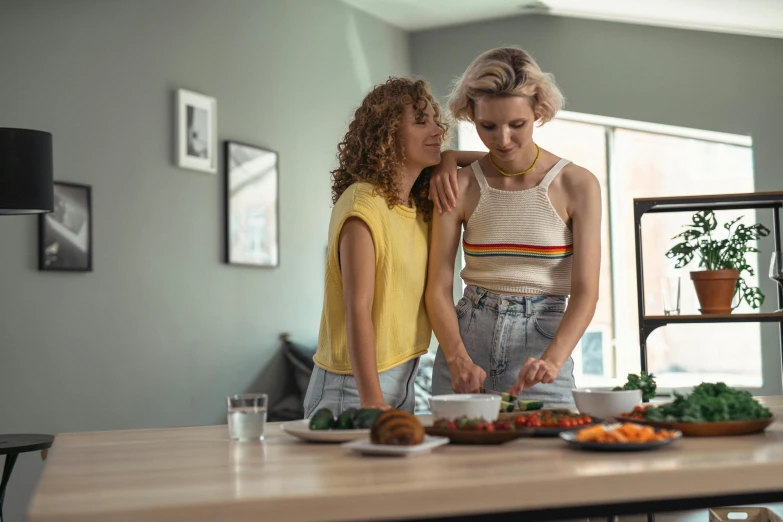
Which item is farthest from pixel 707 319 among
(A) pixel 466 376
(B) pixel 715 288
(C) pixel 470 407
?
(C) pixel 470 407

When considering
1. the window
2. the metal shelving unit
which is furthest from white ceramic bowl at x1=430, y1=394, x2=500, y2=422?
the window

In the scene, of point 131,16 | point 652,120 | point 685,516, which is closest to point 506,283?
point 685,516

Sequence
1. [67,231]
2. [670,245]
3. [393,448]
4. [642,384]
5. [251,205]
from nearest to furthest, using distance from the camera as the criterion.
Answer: [393,448] → [642,384] → [67,231] → [251,205] → [670,245]

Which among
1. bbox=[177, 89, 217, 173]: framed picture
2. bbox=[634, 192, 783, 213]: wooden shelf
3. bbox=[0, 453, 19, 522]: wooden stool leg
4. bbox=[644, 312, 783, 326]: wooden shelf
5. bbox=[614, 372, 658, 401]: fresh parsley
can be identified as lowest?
bbox=[0, 453, 19, 522]: wooden stool leg

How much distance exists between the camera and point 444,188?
2.08 metres

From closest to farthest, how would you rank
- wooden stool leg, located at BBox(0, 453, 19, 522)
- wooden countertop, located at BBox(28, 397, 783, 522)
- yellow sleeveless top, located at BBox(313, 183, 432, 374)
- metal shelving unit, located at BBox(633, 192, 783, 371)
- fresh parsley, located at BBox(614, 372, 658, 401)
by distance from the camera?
wooden countertop, located at BBox(28, 397, 783, 522) < fresh parsley, located at BBox(614, 372, 658, 401) < yellow sleeveless top, located at BBox(313, 183, 432, 374) < wooden stool leg, located at BBox(0, 453, 19, 522) < metal shelving unit, located at BBox(633, 192, 783, 371)

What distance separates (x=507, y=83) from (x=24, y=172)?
1.74m

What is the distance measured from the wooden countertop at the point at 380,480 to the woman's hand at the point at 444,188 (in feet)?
2.75

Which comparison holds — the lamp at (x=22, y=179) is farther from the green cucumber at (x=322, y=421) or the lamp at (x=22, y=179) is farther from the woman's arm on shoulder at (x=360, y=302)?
the green cucumber at (x=322, y=421)

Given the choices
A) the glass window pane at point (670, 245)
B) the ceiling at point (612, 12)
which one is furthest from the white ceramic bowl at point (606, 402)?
the glass window pane at point (670, 245)

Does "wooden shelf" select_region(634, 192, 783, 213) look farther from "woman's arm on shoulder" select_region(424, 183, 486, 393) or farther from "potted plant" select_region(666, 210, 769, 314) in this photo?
"woman's arm on shoulder" select_region(424, 183, 486, 393)

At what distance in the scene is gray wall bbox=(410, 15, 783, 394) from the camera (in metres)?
5.48

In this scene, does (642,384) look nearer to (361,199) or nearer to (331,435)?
(331,435)

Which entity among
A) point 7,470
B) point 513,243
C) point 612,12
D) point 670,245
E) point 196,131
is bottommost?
point 7,470
